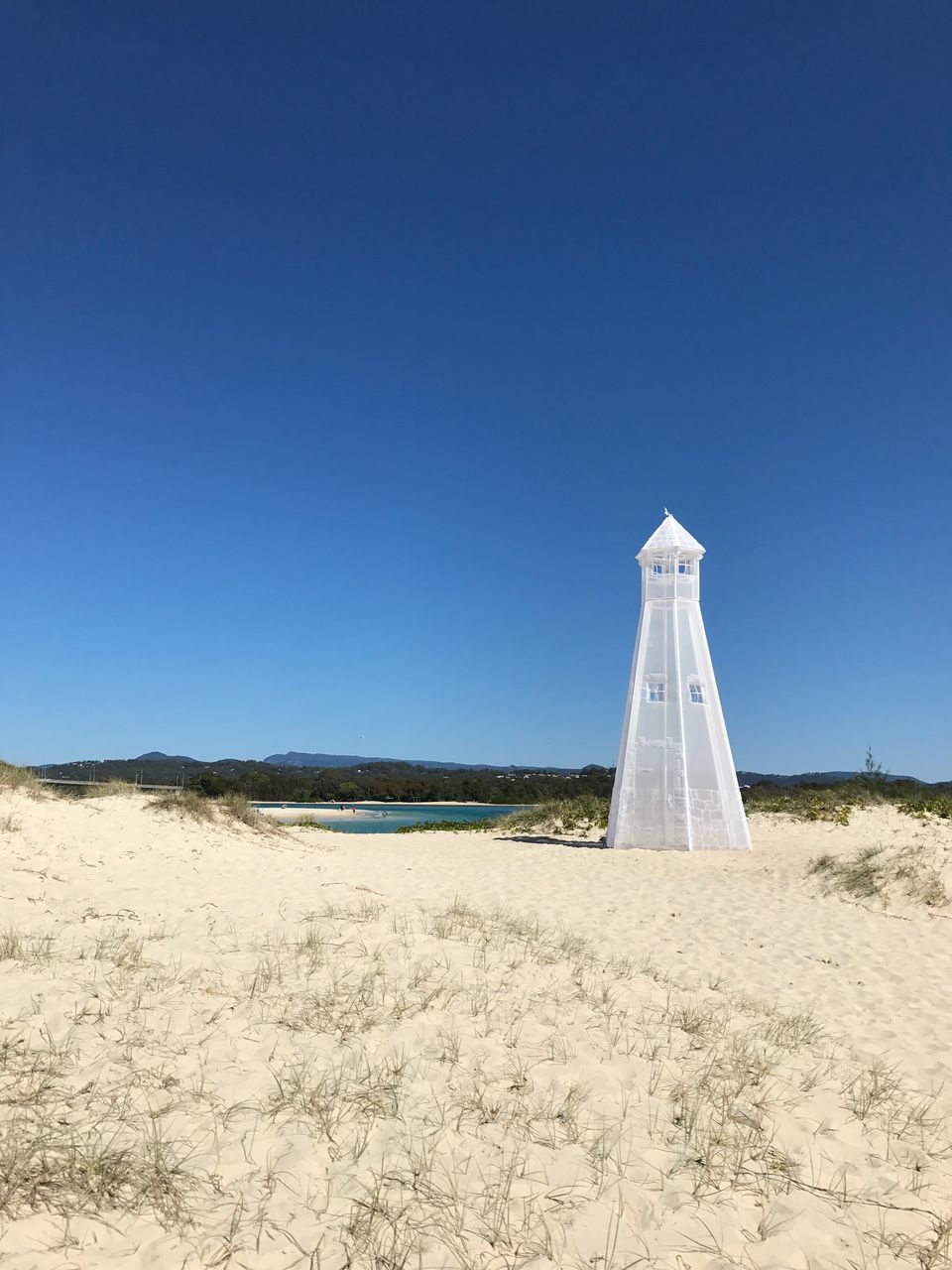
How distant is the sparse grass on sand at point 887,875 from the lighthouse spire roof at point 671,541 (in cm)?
872

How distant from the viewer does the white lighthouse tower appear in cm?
1972

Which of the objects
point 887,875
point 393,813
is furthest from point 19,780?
point 393,813

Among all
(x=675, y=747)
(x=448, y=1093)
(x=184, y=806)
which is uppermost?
(x=675, y=747)

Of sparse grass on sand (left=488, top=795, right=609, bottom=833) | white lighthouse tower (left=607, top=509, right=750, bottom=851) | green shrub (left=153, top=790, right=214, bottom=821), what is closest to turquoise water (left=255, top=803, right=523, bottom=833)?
sparse grass on sand (left=488, top=795, right=609, bottom=833)

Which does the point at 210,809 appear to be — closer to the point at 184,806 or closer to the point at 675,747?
the point at 184,806

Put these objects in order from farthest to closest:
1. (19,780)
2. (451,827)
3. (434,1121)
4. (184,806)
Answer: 1. (451,827)
2. (184,806)
3. (19,780)
4. (434,1121)

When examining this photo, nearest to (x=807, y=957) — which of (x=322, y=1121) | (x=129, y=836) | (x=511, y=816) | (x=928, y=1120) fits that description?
(x=928, y=1120)

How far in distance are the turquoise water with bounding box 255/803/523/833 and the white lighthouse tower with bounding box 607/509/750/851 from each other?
81.3 feet

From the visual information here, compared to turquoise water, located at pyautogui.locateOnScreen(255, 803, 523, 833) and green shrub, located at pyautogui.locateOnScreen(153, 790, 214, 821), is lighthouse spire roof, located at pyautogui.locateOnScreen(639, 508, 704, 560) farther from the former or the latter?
turquoise water, located at pyautogui.locateOnScreen(255, 803, 523, 833)

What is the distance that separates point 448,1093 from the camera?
4.73 metres

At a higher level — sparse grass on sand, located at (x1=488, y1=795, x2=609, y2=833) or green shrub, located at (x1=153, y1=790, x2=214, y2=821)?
green shrub, located at (x1=153, y1=790, x2=214, y2=821)

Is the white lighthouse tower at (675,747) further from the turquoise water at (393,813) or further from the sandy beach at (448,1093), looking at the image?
the turquoise water at (393,813)

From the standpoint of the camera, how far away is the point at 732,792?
66.0 feet

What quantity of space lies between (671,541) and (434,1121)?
18.3 m
